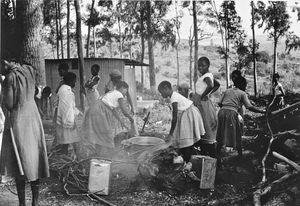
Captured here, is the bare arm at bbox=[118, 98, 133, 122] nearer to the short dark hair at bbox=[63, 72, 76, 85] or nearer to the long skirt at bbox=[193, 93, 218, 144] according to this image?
the short dark hair at bbox=[63, 72, 76, 85]

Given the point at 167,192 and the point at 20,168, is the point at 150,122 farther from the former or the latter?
the point at 20,168

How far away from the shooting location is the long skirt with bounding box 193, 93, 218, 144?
3684 mm

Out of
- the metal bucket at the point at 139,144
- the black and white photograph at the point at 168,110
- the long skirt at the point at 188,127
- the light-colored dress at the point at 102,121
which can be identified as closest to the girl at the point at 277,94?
the black and white photograph at the point at 168,110

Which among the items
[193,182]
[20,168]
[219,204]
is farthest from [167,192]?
[20,168]

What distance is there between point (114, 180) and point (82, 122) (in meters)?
0.81

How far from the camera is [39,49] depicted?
4188mm

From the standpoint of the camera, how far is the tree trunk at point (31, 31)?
4.09 m

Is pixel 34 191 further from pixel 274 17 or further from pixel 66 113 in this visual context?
pixel 274 17

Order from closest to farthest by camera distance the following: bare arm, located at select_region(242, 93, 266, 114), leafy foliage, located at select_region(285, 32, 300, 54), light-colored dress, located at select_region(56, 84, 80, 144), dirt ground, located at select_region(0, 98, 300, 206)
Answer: dirt ground, located at select_region(0, 98, 300, 206), bare arm, located at select_region(242, 93, 266, 114), light-colored dress, located at select_region(56, 84, 80, 144), leafy foliage, located at select_region(285, 32, 300, 54)

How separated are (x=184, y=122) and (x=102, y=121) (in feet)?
3.42

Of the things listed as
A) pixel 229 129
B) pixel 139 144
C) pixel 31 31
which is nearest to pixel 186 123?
pixel 229 129

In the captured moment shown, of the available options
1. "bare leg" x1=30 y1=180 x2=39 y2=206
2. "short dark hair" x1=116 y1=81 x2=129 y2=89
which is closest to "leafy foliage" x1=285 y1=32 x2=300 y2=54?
"short dark hair" x1=116 y1=81 x2=129 y2=89

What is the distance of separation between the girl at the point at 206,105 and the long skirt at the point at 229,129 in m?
0.08

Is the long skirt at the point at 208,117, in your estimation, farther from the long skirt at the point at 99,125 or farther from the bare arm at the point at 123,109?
the long skirt at the point at 99,125
